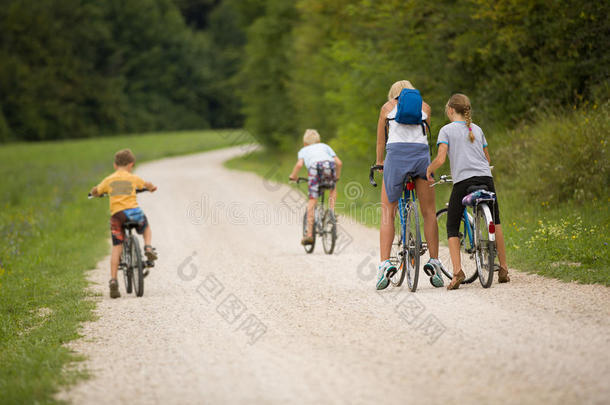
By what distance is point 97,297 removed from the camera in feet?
29.3

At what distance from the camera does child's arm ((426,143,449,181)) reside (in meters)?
7.11

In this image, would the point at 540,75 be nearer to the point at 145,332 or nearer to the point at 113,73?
the point at 145,332

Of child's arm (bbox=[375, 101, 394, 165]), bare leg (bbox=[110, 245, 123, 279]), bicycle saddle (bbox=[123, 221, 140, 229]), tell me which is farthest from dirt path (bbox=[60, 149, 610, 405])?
child's arm (bbox=[375, 101, 394, 165])

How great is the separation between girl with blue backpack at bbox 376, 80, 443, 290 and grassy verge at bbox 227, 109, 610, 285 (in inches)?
69.6

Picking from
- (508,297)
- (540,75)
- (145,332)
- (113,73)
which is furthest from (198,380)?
(113,73)

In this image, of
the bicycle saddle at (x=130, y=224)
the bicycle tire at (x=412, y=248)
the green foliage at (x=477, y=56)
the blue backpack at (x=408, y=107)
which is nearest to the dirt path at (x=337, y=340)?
the bicycle tire at (x=412, y=248)

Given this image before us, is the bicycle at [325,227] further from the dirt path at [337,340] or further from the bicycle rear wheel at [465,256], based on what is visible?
the bicycle rear wheel at [465,256]

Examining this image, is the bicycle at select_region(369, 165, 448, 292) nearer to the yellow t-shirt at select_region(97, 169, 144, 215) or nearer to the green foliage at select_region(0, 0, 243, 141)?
the yellow t-shirt at select_region(97, 169, 144, 215)

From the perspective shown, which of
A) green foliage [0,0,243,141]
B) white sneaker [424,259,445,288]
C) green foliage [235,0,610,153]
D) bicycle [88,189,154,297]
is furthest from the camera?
green foliage [0,0,243,141]

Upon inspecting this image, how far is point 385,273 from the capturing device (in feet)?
25.2

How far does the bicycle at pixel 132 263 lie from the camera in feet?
28.8

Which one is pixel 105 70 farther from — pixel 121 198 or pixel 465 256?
pixel 465 256

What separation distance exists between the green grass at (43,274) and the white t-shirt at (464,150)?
4.19 meters

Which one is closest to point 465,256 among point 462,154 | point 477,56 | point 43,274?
point 462,154
